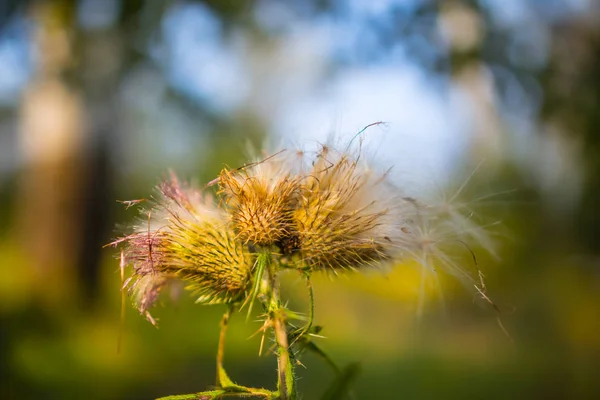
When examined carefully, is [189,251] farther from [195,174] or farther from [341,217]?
[195,174]

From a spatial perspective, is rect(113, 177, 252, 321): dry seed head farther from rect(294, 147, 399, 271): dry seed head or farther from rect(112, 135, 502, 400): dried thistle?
rect(294, 147, 399, 271): dry seed head

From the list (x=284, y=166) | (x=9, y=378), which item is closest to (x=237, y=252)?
(x=284, y=166)

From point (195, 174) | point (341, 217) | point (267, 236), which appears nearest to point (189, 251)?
point (267, 236)

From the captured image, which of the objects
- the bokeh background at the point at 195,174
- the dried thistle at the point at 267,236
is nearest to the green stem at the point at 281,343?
the dried thistle at the point at 267,236

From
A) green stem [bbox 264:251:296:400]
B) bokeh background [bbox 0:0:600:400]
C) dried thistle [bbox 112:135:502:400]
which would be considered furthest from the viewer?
bokeh background [bbox 0:0:600:400]

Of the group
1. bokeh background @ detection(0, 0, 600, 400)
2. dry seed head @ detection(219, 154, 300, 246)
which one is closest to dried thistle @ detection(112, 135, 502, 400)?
dry seed head @ detection(219, 154, 300, 246)
